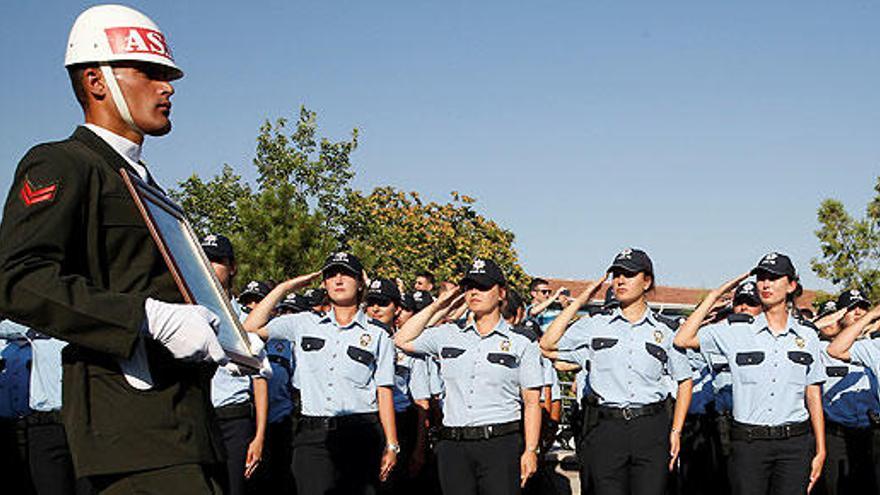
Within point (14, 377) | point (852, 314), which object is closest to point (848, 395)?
point (852, 314)

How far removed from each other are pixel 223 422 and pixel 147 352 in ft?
18.2

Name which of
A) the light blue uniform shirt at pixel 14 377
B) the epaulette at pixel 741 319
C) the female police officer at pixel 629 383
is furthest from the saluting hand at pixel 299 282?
the epaulette at pixel 741 319

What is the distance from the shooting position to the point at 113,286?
8.71 feet

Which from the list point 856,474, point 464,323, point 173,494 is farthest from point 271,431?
point 173,494

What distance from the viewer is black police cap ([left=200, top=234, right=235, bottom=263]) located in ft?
24.3

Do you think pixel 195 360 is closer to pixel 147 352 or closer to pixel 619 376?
pixel 147 352

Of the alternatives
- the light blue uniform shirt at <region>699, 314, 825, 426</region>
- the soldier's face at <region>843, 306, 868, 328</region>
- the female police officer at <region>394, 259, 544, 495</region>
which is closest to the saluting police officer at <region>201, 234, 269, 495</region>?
the female police officer at <region>394, 259, 544, 495</region>

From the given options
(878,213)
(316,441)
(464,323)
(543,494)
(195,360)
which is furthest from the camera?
(878,213)

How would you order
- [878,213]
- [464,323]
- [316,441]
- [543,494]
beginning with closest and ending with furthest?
[316,441] < [464,323] < [543,494] < [878,213]

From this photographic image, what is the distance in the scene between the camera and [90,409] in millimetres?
2611

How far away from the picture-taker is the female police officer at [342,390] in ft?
24.3

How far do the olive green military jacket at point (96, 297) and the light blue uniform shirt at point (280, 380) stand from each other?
6.18 m

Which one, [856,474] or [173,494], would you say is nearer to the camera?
[173,494]

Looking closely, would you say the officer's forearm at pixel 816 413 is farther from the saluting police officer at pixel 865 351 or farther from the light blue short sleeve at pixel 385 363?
the light blue short sleeve at pixel 385 363
